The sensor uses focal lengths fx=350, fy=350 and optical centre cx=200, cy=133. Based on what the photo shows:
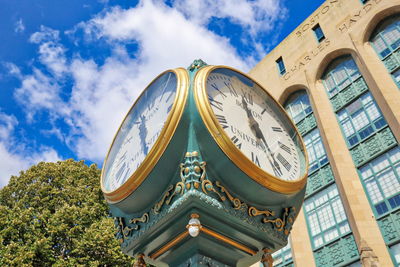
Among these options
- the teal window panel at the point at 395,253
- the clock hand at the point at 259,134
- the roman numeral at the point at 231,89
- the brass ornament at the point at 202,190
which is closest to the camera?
the brass ornament at the point at 202,190

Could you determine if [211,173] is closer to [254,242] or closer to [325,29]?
[254,242]

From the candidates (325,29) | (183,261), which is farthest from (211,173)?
(325,29)

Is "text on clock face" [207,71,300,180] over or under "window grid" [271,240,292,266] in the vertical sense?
under

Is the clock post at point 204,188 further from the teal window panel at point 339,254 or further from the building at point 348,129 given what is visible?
the teal window panel at point 339,254

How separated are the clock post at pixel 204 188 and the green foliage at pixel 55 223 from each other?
987 cm

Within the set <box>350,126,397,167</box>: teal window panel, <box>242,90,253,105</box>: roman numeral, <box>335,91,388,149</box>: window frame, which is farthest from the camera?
<box>335,91,388,149</box>: window frame

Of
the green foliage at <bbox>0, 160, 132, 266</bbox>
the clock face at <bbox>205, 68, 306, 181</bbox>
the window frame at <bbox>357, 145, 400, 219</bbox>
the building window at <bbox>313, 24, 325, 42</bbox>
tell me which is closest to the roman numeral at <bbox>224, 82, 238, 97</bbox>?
the clock face at <bbox>205, 68, 306, 181</bbox>

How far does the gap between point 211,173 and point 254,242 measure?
0.57 m

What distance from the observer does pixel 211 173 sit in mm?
2047

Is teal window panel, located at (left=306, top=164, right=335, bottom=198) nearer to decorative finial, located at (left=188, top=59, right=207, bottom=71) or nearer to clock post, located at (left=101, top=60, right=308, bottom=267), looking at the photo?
clock post, located at (left=101, top=60, right=308, bottom=267)

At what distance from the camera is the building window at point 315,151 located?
16184 mm

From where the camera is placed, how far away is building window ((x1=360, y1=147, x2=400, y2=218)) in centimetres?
1250

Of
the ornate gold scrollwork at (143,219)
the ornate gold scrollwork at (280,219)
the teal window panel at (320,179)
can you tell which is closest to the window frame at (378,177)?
the teal window panel at (320,179)

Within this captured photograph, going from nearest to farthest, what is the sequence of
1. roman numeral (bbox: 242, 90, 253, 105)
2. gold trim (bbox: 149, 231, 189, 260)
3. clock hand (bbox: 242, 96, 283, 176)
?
gold trim (bbox: 149, 231, 189, 260) → clock hand (bbox: 242, 96, 283, 176) → roman numeral (bbox: 242, 90, 253, 105)
